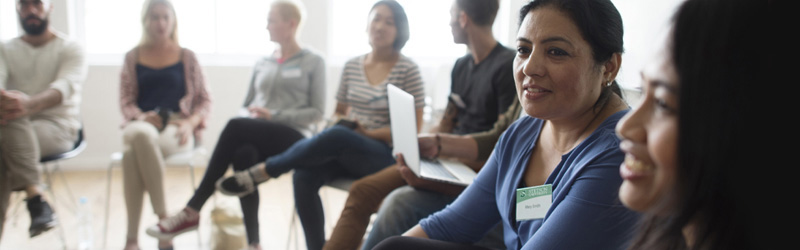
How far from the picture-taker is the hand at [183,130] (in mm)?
2853

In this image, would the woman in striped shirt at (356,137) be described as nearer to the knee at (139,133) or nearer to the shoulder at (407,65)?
the shoulder at (407,65)

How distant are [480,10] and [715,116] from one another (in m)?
1.74

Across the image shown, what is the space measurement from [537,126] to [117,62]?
4.15m

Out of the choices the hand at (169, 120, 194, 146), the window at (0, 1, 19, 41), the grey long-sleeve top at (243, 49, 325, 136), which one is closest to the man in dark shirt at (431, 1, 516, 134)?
the grey long-sleeve top at (243, 49, 325, 136)

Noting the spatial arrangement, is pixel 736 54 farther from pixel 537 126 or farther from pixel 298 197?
pixel 298 197

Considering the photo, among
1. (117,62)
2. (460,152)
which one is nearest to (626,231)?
(460,152)

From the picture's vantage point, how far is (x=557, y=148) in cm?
125

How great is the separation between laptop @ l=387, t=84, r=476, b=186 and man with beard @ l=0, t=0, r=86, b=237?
1.64 meters

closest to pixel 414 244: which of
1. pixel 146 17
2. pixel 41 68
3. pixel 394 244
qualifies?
pixel 394 244

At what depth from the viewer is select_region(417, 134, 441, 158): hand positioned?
1.99 m

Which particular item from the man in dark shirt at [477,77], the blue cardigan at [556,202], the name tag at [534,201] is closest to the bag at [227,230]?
the man in dark shirt at [477,77]

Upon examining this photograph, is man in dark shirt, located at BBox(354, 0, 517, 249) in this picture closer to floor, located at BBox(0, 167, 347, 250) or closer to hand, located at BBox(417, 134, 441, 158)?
hand, located at BBox(417, 134, 441, 158)

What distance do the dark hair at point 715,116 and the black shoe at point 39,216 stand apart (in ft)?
8.52

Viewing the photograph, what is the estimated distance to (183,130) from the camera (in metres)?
2.86
